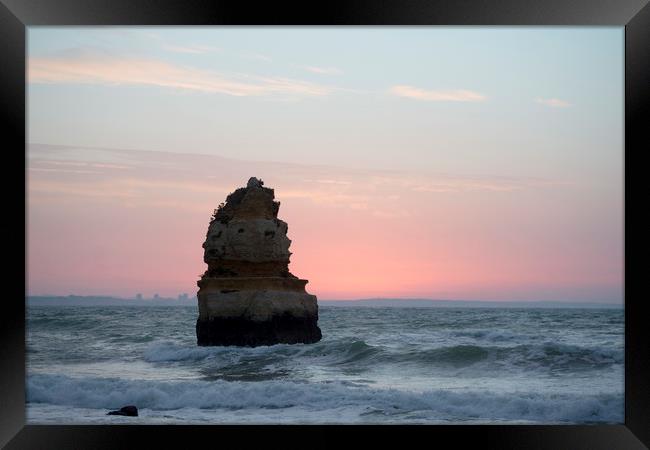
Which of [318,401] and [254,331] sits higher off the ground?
[254,331]

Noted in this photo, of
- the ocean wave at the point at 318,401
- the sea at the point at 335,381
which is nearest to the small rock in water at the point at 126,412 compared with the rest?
the sea at the point at 335,381

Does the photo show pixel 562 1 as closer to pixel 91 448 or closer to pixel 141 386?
pixel 91 448

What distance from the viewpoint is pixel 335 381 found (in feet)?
48.3

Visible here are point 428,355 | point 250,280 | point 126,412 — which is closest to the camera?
point 126,412

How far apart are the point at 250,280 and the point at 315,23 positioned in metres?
12.5

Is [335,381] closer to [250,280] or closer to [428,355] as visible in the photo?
[250,280]

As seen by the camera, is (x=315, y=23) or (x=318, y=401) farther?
(x=318, y=401)

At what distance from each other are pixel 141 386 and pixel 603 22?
8228mm

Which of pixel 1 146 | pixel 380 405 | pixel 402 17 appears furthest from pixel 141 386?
pixel 402 17

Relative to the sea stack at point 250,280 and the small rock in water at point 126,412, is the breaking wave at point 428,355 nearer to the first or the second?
the sea stack at point 250,280

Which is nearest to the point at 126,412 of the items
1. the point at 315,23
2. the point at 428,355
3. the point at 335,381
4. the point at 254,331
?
the point at 335,381

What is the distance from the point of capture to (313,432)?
6.84m

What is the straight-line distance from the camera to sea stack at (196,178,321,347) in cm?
1872

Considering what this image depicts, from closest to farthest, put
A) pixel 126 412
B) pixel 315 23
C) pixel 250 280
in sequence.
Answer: pixel 315 23 < pixel 126 412 < pixel 250 280
